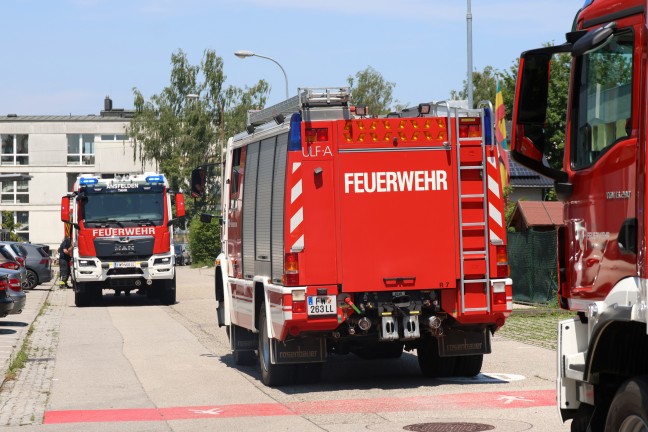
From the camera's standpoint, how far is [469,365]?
14.0 meters

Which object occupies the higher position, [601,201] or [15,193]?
[15,193]

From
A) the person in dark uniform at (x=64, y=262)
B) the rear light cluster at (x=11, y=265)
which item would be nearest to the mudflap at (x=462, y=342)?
the rear light cluster at (x=11, y=265)

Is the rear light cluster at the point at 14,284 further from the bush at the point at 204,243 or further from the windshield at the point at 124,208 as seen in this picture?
the bush at the point at 204,243

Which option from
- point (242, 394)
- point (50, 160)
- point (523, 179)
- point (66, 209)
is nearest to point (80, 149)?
point (50, 160)

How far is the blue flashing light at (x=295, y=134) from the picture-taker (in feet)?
41.7

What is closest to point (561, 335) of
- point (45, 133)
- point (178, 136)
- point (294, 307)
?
point (294, 307)

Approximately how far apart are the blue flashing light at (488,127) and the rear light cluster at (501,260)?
1.17 meters

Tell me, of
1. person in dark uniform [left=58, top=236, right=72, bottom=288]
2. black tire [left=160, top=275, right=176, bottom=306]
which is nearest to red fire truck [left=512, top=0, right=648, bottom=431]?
black tire [left=160, top=275, right=176, bottom=306]

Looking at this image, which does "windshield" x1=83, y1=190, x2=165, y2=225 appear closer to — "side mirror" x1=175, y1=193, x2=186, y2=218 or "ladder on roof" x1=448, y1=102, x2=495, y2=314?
"side mirror" x1=175, y1=193, x2=186, y2=218

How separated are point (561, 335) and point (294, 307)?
19.6 ft


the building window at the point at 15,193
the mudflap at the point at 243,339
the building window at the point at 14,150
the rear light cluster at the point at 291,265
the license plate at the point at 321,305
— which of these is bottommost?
the mudflap at the point at 243,339

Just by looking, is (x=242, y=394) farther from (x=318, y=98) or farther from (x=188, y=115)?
(x=188, y=115)

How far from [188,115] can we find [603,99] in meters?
75.8

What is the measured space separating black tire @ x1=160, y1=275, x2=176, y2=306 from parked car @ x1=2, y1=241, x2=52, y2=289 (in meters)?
11.3
